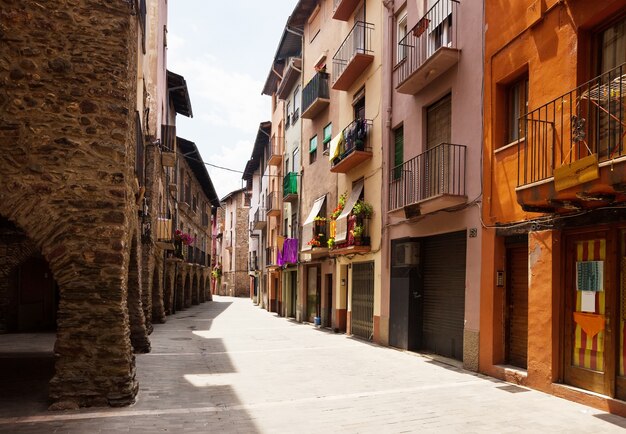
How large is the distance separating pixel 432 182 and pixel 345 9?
914 cm

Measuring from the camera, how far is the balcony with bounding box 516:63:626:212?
20.1 feet

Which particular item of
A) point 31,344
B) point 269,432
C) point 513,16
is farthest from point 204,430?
point 31,344

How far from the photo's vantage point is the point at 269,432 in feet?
19.1

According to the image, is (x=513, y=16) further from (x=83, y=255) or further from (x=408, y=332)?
(x=83, y=255)

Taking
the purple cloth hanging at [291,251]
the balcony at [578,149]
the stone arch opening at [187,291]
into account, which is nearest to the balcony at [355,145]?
the balcony at [578,149]

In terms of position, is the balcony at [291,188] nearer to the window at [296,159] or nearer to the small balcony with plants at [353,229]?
the window at [296,159]

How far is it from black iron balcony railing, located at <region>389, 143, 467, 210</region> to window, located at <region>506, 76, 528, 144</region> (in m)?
1.16

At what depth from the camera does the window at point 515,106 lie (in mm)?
9000

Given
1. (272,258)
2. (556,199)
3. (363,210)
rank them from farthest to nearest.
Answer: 1. (272,258)
2. (363,210)
3. (556,199)

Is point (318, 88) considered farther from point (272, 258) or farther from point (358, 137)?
point (272, 258)

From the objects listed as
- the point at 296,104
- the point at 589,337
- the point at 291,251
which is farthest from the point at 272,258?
the point at 589,337

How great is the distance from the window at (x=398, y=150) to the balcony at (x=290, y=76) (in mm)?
11968

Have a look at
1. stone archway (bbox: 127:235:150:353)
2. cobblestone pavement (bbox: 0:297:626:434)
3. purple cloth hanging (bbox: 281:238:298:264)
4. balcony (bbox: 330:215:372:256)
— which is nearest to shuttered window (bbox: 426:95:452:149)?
balcony (bbox: 330:215:372:256)

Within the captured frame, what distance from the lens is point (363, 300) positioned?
15.8 metres
